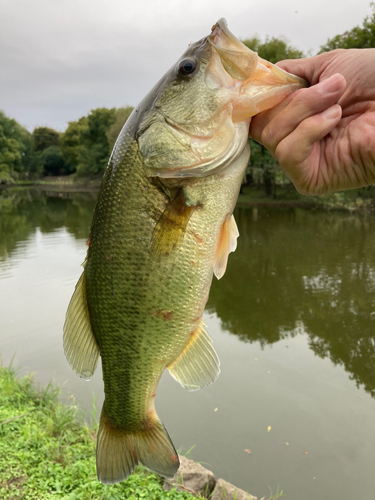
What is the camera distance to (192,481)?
351cm

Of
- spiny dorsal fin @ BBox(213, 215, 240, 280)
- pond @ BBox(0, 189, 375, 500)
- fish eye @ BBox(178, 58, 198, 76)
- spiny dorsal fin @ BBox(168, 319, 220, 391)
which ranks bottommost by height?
pond @ BBox(0, 189, 375, 500)

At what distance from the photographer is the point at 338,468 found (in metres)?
4.29

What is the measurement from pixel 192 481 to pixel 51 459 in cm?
135

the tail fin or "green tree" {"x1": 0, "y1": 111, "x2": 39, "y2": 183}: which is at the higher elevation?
"green tree" {"x1": 0, "y1": 111, "x2": 39, "y2": 183}

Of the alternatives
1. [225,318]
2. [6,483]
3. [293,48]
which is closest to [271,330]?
[225,318]

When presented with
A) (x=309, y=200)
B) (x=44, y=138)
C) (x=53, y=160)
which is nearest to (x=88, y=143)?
(x=53, y=160)

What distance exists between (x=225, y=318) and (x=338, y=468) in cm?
438

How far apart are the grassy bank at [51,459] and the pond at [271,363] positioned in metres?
0.87

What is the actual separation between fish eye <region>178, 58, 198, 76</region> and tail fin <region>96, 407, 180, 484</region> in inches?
63.0

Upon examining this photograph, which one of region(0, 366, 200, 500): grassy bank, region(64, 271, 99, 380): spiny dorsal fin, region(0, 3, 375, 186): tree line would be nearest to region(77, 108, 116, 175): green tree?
region(0, 3, 375, 186): tree line

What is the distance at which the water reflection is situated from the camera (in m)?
7.35

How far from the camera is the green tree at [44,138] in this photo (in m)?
81.9

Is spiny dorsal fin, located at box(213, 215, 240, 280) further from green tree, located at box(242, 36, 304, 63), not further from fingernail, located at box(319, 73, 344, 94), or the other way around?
green tree, located at box(242, 36, 304, 63)

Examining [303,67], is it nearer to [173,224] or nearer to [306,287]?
[173,224]
